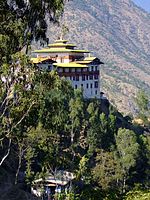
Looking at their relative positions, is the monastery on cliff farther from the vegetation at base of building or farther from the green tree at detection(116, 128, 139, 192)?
the green tree at detection(116, 128, 139, 192)

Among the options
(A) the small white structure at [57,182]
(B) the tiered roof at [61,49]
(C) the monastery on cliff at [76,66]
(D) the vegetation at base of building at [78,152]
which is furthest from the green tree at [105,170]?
(B) the tiered roof at [61,49]

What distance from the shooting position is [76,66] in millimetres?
72000

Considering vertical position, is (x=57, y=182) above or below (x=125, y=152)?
below

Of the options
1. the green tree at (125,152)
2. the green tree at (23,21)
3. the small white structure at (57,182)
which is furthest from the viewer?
the green tree at (125,152)

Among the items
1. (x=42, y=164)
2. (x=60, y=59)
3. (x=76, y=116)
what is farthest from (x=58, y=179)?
(x=60, y=59)

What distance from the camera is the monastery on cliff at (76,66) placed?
72.2 meters

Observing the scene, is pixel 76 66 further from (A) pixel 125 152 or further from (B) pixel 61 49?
(A) pixel 125 152

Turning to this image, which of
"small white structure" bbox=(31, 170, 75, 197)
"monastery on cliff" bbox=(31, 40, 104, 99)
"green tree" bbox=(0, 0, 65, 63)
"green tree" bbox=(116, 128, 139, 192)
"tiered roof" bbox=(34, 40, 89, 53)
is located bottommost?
"small white structure" bbox=(31, 170, 75, 197)

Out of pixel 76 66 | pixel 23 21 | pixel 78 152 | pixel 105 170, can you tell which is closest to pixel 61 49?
pixel 76 66

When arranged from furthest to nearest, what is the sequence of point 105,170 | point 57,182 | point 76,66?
point 76,66 < point 105,170 < point 57,182

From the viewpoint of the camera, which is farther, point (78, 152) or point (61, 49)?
point (61, 49)

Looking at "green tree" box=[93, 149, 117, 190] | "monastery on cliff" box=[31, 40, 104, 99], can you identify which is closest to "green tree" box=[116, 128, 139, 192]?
"green tree" box=[93, 149, 117, 190]

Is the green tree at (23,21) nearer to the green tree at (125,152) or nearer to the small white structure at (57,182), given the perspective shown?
the small white structure at (57,182)

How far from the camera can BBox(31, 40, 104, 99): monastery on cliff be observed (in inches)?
2842
